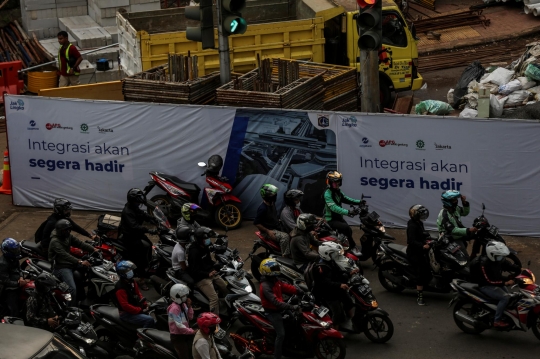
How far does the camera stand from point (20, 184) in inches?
709

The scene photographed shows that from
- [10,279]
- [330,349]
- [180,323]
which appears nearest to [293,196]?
[330,349]

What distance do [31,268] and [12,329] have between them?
5141 mm

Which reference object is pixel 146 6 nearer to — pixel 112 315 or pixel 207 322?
pixel 112 315

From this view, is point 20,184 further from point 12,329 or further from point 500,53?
point 500,53

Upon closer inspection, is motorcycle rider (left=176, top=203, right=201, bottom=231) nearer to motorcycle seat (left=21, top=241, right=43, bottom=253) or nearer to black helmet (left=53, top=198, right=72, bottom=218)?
black helmet (left=53, top=198, right=72, bottom=218)

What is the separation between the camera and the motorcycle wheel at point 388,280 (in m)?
13.9

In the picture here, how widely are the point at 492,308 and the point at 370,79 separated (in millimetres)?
5740

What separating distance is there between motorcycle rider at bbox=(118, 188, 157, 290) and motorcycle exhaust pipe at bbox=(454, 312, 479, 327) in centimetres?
474

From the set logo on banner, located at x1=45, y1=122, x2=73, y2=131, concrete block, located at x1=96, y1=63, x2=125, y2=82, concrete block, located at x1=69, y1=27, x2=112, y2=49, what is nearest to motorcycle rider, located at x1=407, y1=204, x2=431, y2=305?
logo on banner, located at x1=45, y1=122, x2=73, y2=131

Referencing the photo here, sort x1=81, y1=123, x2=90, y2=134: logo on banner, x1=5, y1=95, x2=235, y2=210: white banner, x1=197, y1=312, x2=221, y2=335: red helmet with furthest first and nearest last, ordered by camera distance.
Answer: x1=81, y1=123, x2=90, y2=134: logo on banner → x1=5, y1=95, x2=235, y2=210: white banner → x1=197, y1=312, x2=221, y2=335: red helmet

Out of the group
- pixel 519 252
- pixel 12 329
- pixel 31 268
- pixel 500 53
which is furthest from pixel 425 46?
pixel 12 329

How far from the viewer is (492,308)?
12320mm

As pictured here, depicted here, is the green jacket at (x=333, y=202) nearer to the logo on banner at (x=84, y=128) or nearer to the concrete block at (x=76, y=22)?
the logo on banner at (x=84, y=128)

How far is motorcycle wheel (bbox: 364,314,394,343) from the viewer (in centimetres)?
1234
